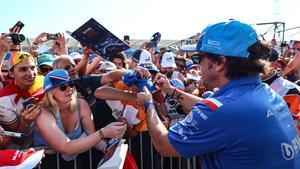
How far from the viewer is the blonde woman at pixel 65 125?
3422mm

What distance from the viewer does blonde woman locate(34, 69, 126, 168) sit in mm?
3422

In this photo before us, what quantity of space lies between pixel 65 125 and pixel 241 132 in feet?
7.12

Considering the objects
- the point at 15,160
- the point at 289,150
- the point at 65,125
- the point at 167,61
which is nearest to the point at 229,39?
the point at 289,150

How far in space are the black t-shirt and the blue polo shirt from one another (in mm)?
2448

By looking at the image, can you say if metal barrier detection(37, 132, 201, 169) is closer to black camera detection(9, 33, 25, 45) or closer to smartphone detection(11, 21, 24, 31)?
black camera detection(9, 33, 25, 45)

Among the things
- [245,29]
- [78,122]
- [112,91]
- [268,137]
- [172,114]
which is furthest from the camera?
[172,114]

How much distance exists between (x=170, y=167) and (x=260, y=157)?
2.69 m

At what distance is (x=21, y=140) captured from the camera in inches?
142

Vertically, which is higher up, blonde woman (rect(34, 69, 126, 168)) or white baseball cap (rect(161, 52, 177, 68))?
blonde woman (rect(34, 69, 126, 168))

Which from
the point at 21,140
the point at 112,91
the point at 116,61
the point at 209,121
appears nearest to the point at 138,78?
the point at 112,91

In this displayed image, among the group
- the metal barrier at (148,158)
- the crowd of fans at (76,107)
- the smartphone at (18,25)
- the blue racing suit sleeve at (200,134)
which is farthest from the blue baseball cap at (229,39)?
the smartphone at (18,25)

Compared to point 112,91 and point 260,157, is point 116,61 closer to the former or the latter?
point 112,91

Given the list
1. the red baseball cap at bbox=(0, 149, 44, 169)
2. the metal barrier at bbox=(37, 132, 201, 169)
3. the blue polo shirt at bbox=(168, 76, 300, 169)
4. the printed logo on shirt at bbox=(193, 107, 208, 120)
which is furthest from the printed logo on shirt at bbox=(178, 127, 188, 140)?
the metal barrier at bbox=(37, 132, 201, 169)

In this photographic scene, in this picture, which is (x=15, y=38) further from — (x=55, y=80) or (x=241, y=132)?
(x=241, y=132)
